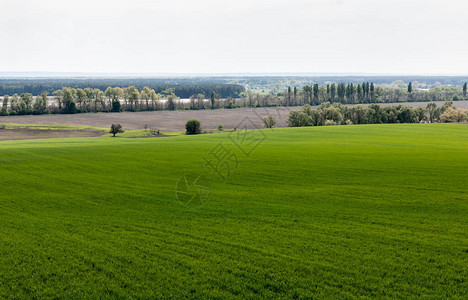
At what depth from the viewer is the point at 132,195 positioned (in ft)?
72.9

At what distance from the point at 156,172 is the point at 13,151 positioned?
1851cm

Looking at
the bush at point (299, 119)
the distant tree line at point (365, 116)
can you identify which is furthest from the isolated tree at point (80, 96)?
the bush at point (299, 119)

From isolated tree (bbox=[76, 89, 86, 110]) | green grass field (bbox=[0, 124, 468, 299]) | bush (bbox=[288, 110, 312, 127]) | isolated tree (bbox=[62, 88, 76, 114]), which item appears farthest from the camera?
isolated tree (bbox=[76, 89, 86, 110])

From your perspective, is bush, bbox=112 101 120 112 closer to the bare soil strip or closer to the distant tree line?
the bare soil strip

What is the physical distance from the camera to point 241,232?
16.3 meters

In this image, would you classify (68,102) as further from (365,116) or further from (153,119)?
(365,116)

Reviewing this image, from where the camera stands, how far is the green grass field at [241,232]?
12.3 metres

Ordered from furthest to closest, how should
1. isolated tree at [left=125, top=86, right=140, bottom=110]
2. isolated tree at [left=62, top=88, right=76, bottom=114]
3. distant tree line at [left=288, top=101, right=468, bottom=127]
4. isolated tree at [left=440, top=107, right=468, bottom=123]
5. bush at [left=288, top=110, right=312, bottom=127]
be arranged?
isolated tree at [left=125, top=86, right=140, bottom=110] < isolated tree at [left=62, top=88, right=76, bottom=114] < isolated tree at [left=440, top=107, right=468, bottom=123] < distant tree line at [left=288, top=101, right=468, bottom=127] < bush at [left=288, top=110, right=312, bottom=127]

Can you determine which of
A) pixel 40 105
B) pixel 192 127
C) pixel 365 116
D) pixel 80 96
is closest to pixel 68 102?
pixel 80 96

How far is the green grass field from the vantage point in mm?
12344

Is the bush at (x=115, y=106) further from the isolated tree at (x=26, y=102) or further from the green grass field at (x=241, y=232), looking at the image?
the green grass field at (x=241, y=232)

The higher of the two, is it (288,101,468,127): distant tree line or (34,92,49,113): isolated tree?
(34,92,49,113): isolated tree

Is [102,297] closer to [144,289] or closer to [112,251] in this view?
[144,289]

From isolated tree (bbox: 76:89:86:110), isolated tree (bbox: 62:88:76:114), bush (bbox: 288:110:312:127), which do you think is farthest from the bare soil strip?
bush (bbox: 288:110:312:127)
